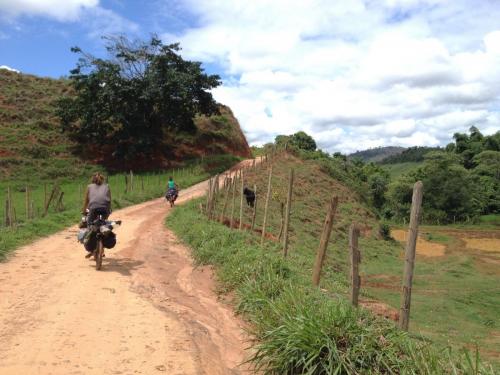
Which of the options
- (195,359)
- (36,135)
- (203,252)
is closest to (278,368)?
(195,359)

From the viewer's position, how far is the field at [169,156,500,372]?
35.0ft

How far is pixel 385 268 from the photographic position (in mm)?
20562

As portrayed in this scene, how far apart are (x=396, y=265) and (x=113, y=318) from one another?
712 inches

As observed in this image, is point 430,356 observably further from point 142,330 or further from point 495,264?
point 495,264

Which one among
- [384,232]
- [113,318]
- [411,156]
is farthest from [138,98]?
[411,156]

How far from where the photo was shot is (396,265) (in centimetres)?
2184

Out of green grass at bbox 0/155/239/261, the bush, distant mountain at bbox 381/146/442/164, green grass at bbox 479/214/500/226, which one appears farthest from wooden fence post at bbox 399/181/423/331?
distant mountain at bbox 381/146/442/164

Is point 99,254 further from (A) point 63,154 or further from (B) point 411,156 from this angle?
(B) point 411,156

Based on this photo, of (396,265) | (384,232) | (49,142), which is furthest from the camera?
(49,142)

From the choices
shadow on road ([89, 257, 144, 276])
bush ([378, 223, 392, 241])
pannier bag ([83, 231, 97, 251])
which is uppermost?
pannier bag ([83, 231, 97, 251])

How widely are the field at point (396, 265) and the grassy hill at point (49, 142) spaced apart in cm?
1026

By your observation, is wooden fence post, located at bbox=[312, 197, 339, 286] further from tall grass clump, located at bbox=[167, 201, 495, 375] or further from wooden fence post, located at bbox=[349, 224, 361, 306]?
wooden fence post, located at bbox=[349, 224, 361, 306]

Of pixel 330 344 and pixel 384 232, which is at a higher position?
pixel 330 344

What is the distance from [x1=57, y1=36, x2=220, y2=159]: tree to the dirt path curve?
25.7 metres
